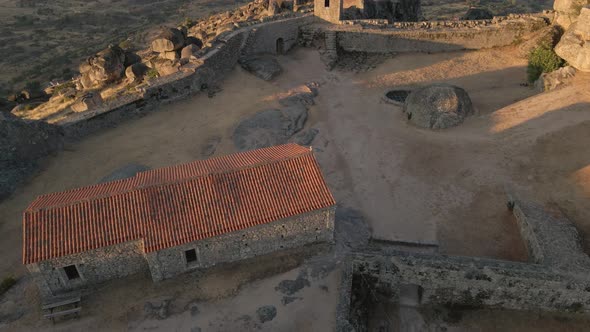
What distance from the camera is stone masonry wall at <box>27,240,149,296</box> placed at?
16.1 m

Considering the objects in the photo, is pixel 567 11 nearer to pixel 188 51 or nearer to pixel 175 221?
pixel 188 51

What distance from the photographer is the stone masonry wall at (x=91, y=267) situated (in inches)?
634

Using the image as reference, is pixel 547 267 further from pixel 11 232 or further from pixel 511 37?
pixel 511 37

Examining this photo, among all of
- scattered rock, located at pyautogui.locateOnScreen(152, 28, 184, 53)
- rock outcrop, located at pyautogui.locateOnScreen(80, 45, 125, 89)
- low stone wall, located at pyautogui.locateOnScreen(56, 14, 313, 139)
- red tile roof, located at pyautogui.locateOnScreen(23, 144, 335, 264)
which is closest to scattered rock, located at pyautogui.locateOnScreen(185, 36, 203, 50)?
scattered rock, located at pyautogui.locateOnScreen(152, 28, 184, 53)

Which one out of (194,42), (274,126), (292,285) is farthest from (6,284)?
(194,42)

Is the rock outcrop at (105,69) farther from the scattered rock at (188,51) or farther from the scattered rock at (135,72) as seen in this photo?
the scattered rock at (188,51)

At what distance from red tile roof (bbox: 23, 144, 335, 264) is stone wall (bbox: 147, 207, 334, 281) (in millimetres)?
569

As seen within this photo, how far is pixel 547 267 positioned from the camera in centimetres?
1675

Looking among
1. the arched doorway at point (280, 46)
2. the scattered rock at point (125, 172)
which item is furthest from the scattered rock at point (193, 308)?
the arched doorway at point (280, 46)

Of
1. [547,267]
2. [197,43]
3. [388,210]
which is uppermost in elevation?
[197,43]

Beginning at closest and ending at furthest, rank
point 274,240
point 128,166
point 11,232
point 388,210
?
point 274,240 < point 11,232 < point 388,210 < point 128,166

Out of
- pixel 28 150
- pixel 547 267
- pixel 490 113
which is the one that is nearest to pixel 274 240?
pixel 547 267

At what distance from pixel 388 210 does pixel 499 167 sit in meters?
7.85

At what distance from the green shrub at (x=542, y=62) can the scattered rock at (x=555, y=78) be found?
1.04 metres
